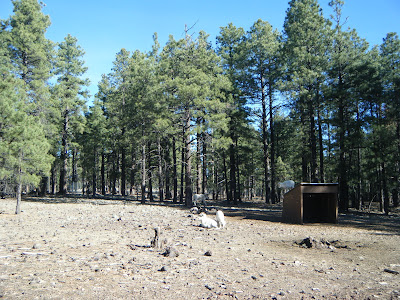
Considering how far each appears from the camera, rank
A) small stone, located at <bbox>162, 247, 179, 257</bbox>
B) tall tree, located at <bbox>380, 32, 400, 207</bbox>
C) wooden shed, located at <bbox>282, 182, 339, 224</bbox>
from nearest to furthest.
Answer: small stone, located at <bbox>162, 247, 179, 257</bbox> < wooden shed, located at <bbox>282, 182, 339, 224</bbox> < tall tree, located at <bbox>380, 32, 400, 207</bbox>

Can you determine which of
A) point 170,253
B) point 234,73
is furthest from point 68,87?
point 170,253

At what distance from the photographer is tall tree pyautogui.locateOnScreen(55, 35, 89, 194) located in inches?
1276

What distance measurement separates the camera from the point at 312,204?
18859 millimetres

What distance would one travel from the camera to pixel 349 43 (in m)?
24.7

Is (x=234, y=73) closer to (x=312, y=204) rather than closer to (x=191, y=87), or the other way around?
(x=191, y=87)

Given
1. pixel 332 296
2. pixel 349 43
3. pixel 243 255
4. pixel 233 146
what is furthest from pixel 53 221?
pixel 349 43

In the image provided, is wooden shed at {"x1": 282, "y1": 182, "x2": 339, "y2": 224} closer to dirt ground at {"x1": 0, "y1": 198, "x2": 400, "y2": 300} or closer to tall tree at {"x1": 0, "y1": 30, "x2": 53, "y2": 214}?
dirt ground at {"x1": 0, "y1": 198, "x2": 400, "y2": 300}

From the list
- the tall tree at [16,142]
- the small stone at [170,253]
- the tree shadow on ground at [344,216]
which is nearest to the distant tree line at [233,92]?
the tall tree at [16,142]

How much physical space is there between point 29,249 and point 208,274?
489 centimetres

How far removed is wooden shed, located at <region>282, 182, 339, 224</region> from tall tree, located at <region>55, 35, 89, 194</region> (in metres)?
25.5

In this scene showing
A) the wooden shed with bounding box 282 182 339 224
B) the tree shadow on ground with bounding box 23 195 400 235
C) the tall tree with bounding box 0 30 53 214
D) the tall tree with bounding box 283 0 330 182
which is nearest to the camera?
the tall tree with bounding box 0 30 53 214

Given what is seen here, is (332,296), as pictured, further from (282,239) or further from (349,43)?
(349,43)

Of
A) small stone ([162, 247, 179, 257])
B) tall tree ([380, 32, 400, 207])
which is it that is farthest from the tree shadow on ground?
small stone ([162, 247, 179, 257])

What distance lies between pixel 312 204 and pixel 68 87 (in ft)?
97.5
